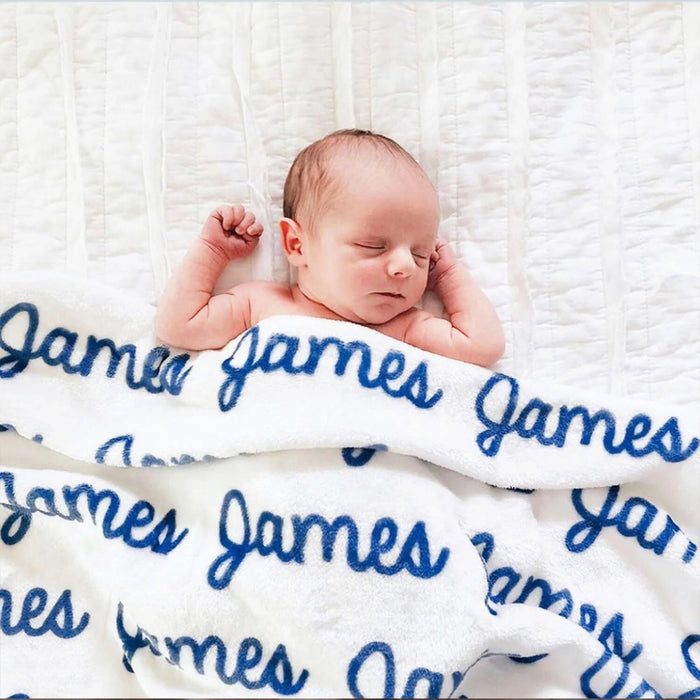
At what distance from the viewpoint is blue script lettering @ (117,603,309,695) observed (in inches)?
35.3

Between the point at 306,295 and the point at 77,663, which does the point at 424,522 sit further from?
the point at 77,663

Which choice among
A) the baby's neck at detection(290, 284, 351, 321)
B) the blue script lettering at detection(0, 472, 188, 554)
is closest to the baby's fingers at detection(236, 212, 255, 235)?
the baby's neck at detection(290, 284, 351, 321)

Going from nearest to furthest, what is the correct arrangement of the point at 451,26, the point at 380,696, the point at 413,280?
the point at 380,696
the point at 413,280
the point at 451,26

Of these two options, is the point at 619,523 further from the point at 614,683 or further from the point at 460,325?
the point at 460,325

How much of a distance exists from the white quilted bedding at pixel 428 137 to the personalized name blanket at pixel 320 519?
0.10 m

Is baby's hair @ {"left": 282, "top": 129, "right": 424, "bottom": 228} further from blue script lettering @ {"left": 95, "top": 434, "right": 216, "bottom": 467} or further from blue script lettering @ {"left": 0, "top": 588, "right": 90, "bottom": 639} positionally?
blue script lettering @ {"left": 0, "top": 588, "right": 90, "bottom": 639}

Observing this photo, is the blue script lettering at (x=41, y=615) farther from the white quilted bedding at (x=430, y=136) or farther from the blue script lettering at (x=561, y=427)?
the blue script lettering at (x=561, y=427)

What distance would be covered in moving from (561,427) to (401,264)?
0.86 ft

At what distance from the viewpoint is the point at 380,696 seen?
869mm

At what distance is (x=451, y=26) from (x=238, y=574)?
72 cm

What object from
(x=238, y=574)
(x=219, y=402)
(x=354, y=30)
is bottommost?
(x=238, y=574)

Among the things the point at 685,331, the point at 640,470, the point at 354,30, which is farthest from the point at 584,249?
the point at 354,30

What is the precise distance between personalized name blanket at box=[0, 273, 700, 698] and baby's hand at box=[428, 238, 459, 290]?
5.3 inches

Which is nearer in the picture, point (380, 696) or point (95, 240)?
point (380, 696)
